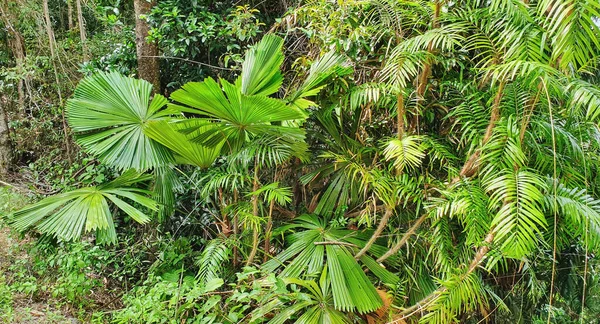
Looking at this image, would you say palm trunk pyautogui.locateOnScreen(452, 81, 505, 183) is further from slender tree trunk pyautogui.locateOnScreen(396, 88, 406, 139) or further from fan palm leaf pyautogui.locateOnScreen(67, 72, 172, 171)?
fan palm leaf pyautogui.locateOnScreen(67, 72, 172, 171)

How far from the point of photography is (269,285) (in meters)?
2.53

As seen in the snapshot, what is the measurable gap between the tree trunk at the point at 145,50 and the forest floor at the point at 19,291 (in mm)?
1693

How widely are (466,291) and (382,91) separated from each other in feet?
4.15

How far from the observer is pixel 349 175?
2.74 m

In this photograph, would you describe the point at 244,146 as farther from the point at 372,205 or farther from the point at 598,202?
the point at 598,202

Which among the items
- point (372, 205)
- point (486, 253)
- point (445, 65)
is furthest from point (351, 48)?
point (486, 253)

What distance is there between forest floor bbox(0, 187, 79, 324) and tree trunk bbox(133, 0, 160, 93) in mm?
1693

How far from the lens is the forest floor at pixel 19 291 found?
2.88 metres

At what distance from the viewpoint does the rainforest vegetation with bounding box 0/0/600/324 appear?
2.12 metres

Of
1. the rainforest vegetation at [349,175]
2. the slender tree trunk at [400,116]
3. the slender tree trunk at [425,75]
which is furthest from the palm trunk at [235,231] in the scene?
the slender tree trunk at [425,75]

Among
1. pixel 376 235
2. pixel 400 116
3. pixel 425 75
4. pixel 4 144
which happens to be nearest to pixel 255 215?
pixel 376 235

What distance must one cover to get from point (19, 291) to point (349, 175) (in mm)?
2706

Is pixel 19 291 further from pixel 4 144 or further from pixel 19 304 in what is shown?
pixel 4 144

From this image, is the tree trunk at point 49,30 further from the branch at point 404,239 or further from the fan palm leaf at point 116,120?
the branch at point 404,239
